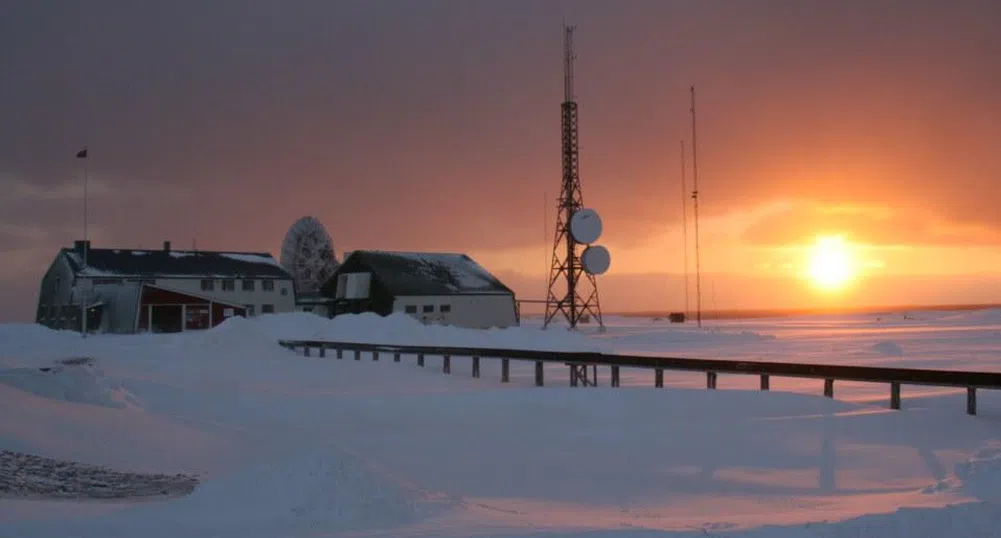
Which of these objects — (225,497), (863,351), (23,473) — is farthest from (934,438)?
(863,351)

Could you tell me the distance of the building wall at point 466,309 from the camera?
6750cm

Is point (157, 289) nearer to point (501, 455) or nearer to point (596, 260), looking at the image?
point (596, 260)

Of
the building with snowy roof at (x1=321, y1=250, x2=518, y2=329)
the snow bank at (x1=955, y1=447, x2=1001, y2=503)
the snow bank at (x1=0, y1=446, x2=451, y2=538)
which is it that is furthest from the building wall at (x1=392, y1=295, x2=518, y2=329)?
the snow bank at (x1=0, y1=446, x2=451, y2=538)

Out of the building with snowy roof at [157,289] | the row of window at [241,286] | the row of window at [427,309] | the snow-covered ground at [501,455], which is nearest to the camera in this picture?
the snow-covered ground at [501,455]

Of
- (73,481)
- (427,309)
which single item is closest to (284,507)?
(73,481)

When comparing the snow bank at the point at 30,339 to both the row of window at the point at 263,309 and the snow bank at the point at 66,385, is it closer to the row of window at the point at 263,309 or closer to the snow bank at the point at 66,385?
the snow bank at the point at 66,385

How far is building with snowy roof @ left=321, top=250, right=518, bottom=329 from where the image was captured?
67.4 metres

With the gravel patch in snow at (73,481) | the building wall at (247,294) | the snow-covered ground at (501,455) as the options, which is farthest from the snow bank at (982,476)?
the building wall at (247,294)

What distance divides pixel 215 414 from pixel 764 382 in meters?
12.7

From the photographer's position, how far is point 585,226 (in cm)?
6041

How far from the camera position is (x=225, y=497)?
33.0 ft

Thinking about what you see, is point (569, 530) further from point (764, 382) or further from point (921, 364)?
point (921, 364)

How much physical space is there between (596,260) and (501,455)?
151ft

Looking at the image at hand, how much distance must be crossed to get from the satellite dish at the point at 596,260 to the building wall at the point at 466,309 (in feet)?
39.8
